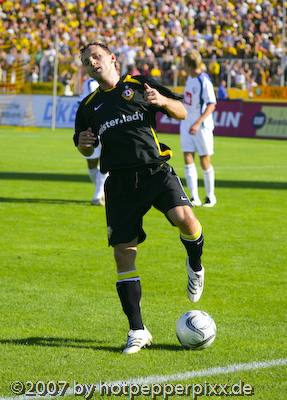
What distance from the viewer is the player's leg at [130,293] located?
3.96m

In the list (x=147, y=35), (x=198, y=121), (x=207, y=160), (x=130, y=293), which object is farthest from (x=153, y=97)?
(x=147, y=35)

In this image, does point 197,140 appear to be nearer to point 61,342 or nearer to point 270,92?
point 61,342

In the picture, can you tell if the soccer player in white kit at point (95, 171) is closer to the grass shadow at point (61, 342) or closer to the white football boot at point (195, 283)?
the white football boot at point (195, 283)

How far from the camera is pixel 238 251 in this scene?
22.7 ft

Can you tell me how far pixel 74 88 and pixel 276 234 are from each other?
69.6 ft

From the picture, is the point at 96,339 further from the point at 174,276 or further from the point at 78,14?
the point at 78,14

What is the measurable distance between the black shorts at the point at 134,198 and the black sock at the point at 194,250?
30 cm

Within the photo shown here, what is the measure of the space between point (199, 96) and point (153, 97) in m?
5.75

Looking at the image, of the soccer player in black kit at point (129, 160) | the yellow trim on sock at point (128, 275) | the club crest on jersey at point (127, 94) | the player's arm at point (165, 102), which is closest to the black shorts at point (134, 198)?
the soccer player in black kit at point (129, 160)

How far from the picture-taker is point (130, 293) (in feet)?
13.3

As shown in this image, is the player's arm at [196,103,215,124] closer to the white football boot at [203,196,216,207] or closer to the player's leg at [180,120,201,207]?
the player's leg at [180,120,201,207]

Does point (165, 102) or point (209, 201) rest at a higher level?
point (165, 102)

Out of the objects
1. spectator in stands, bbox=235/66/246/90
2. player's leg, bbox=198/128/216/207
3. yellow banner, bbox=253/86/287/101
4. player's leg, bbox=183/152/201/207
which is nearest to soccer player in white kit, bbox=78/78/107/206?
player's leg, bbox=183/152/201/207

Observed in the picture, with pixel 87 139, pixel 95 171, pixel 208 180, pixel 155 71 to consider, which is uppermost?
pixel 87 139
